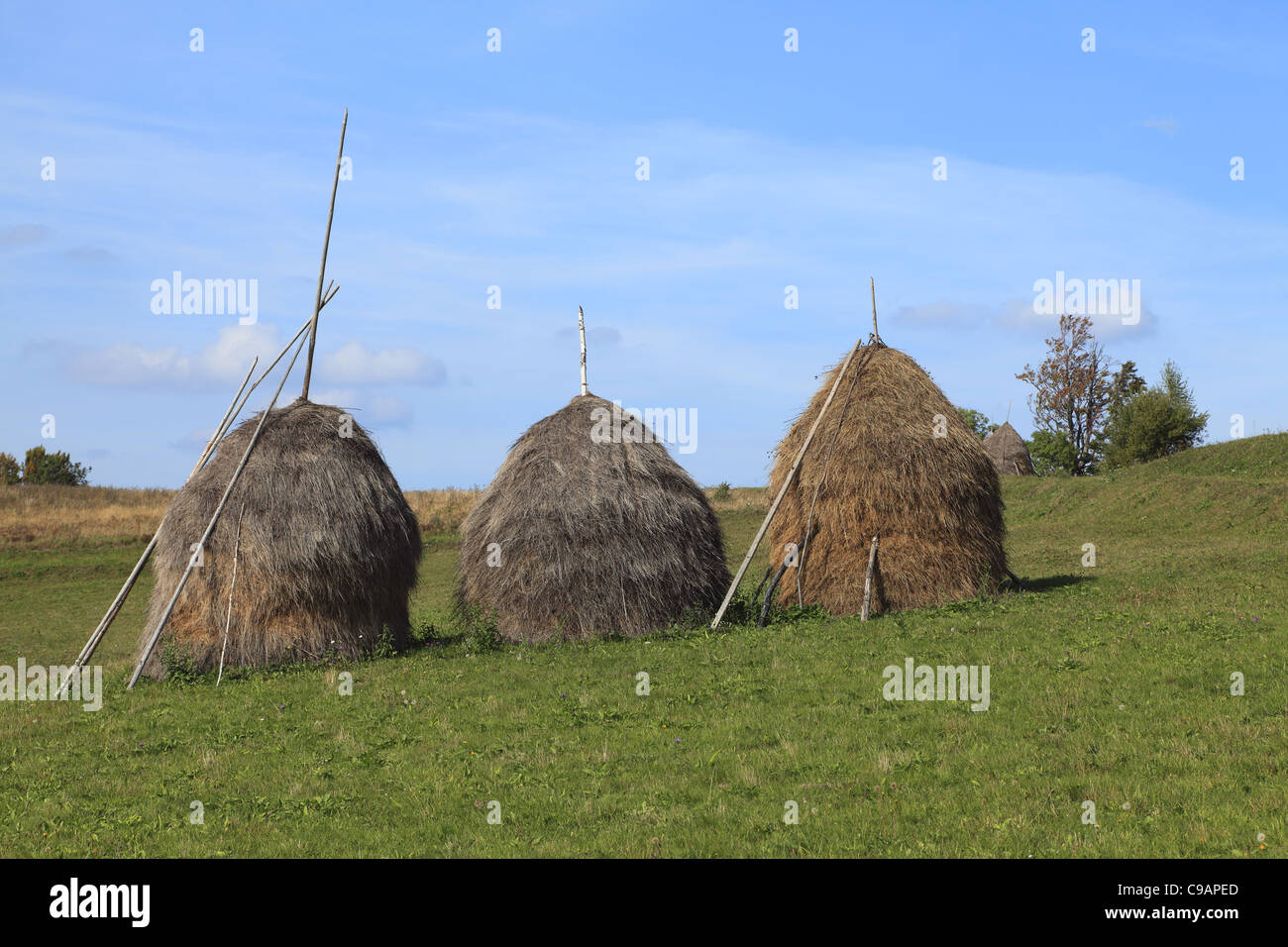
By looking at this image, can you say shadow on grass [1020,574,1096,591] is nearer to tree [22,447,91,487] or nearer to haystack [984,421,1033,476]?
haystack [984,421,1033,476]

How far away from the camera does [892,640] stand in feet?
55.2

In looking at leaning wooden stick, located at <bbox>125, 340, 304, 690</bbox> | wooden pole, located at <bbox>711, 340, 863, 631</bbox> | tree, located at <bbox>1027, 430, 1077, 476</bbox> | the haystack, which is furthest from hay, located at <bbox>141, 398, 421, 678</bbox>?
tree, located at <bbox>1027, 430, 1077, 476</bbox>

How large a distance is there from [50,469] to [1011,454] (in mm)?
73430

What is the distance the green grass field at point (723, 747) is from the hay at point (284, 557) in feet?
2.79

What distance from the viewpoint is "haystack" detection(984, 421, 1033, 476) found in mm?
61531

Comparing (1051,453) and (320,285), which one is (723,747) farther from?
(1051,453)

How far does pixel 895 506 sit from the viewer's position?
66.2 ft

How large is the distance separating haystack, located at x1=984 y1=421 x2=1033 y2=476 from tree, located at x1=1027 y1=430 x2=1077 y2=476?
294 inches

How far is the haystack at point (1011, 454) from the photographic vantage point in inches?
2422

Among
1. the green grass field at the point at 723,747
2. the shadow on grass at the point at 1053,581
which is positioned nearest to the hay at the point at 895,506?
the green grass field at the point at 723,747

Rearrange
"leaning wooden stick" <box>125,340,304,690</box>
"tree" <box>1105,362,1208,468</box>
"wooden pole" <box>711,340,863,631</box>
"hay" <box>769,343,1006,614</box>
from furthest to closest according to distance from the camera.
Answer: "tree" <box>1105,362,1208,468</box>, "hay" <box>769,343,1006,614</box>, "wooden pole" <box>711,340,863,631</box>, "leaning wooden stick" <box>125,340,304,690</box>

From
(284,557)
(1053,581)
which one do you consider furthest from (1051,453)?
(284,557)
